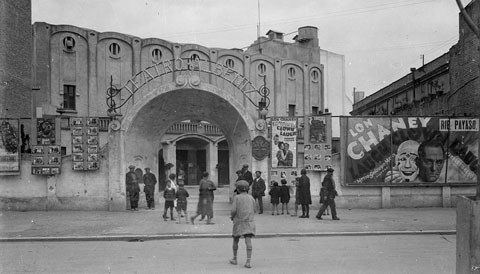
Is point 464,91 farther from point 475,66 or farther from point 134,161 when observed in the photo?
point 134,161

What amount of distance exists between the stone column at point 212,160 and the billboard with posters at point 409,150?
25.6 m

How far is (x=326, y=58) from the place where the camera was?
53188 mm

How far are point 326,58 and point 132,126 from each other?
35799 mm

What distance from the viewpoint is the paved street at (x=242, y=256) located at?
916 centimetres

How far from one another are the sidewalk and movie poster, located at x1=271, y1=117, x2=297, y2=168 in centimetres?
A: 236

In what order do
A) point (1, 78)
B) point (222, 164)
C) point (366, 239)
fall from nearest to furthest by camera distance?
point (366, 239) < point (1, 78) < point (222, 164)

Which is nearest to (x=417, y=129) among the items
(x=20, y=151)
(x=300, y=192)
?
(x=300, y=192)

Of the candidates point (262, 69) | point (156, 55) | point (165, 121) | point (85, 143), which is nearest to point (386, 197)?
point (165, 121)

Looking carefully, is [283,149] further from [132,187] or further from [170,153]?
[170,153]

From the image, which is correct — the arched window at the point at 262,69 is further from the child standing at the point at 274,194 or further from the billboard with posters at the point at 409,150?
the child standing at the point at 274,194

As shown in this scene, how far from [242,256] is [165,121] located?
45.4 ft

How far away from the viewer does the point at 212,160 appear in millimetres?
45719

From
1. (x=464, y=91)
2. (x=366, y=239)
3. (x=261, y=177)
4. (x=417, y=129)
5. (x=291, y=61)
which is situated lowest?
(x=366, y=239)

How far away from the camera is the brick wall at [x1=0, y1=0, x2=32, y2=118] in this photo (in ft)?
82.5
